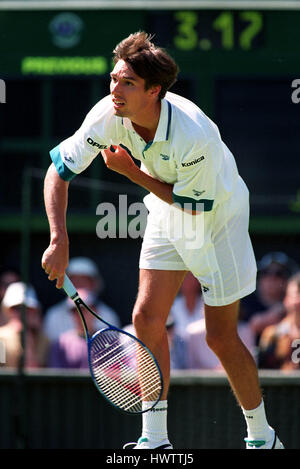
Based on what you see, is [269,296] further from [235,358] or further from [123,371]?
[123,371]

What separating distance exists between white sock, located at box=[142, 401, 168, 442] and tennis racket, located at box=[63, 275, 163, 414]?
66 mm

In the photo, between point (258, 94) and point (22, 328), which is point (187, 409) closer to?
point (22, 328)

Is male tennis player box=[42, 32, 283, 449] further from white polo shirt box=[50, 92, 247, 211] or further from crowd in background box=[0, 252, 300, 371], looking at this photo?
crowd in background box=[0, 252, 300, 371]

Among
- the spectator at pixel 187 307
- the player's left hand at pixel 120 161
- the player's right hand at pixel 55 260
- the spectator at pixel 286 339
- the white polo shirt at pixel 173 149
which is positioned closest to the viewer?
the player's right hand at pixel 55 260

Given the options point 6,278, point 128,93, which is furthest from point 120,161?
point 6,278

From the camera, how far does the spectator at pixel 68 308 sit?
807cm

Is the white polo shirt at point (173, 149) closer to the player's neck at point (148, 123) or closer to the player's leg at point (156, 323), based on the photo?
the player's neck at point (148, 123)

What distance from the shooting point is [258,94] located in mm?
9984

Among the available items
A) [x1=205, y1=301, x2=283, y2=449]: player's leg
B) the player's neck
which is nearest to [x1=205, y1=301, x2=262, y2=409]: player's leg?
[x1=205, y1=301, x2=283, y2=449]: player's leg

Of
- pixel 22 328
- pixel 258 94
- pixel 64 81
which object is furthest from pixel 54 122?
pixel 22 328

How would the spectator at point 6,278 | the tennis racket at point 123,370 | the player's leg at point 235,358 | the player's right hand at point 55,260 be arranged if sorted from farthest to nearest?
the spectator at point 6,278
the player's leg at point 235,358
the tennis racket at point 123,370
the player's right hand at point 55,260

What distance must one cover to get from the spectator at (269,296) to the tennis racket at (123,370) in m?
2.57

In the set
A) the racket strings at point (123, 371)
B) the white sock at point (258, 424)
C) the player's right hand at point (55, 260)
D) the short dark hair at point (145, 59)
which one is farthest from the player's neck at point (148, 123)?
the white sock at point (258, 424)

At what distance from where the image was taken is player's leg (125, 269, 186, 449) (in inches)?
215
